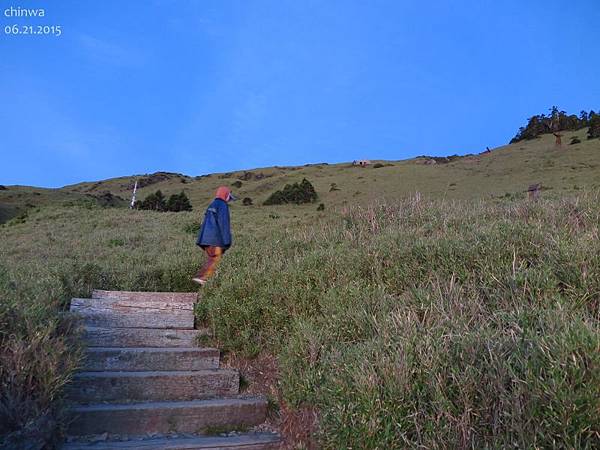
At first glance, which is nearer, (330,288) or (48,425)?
(48,425)

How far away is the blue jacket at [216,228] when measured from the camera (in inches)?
319

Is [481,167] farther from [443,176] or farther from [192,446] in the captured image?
[192,446]

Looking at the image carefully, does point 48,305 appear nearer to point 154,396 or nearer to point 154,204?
point 154,396

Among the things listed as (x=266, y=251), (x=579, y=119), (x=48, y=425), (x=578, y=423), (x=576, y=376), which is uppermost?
(x=579, y=119)

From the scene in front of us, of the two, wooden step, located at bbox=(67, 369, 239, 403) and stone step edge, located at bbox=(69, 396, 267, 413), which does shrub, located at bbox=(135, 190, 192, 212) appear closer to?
→ wooden step, located at bbox=(67, 369, 239, 403)

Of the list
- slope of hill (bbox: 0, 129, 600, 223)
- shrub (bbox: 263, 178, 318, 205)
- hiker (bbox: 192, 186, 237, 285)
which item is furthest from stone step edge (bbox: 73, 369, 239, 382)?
shrub (bbox: 263, 178, 318, 205)

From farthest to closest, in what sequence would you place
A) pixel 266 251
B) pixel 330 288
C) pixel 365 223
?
pixel 365 223 < pixel 266 251 < pixel 330 288

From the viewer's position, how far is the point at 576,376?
2359 millimetres

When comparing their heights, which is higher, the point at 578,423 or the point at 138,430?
the point at 578,423

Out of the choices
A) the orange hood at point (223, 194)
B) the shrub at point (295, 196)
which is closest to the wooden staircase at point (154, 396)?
the orange hood at point (223, 194)

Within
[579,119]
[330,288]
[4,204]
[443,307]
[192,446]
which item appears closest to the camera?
[192,446]

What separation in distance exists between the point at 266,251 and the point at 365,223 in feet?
6.19

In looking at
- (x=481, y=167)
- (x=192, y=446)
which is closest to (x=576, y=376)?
(x=192, y=446)

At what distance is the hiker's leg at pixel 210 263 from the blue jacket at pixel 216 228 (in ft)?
0.28
